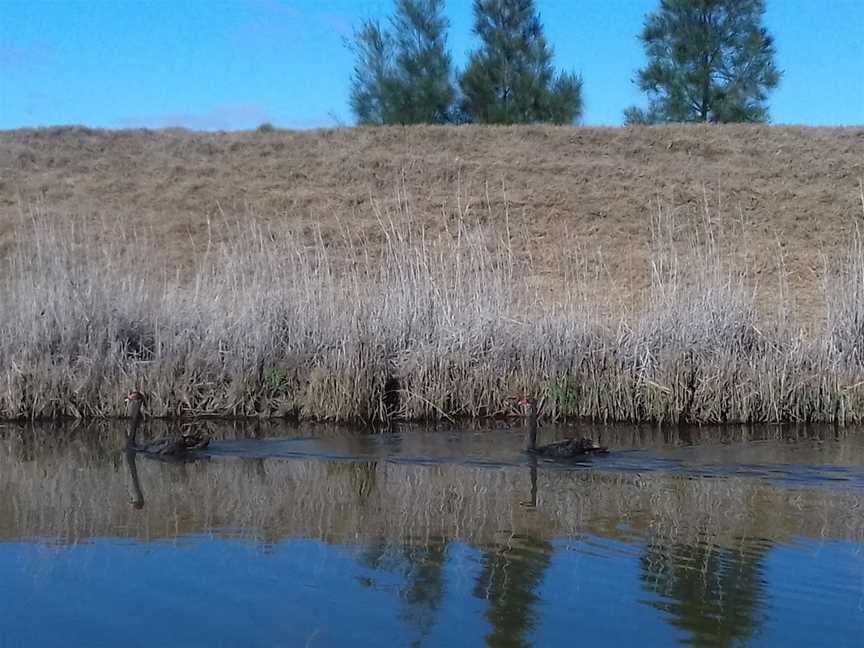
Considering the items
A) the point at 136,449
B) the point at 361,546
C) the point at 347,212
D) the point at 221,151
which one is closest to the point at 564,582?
the point at 361,546

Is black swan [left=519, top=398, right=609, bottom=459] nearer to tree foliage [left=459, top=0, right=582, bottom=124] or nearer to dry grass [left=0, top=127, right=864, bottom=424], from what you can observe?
dry grass [left=0, top=127, right=864, bottom=424]

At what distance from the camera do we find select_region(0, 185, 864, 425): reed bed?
512 inches

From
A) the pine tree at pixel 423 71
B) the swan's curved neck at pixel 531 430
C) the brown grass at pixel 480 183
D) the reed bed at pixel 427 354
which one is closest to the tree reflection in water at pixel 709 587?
the swan's curved neck at pixel 531 430

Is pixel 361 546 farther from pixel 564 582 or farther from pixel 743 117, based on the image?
pixel 743 117

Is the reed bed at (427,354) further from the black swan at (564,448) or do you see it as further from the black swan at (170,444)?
the black swan at (564,448)

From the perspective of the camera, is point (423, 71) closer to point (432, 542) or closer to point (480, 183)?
point (480, 183)

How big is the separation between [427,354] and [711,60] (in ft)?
102

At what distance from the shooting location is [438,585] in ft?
22.2

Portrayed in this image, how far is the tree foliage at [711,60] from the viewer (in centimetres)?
4000

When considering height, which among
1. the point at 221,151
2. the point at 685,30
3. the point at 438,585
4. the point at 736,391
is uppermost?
the point at 685,30

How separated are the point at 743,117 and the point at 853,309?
29.0 m

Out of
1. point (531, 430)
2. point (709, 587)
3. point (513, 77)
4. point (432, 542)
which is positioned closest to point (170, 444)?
point (531, 430)

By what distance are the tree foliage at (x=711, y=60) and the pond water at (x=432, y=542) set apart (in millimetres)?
30592

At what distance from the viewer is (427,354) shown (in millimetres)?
13039
